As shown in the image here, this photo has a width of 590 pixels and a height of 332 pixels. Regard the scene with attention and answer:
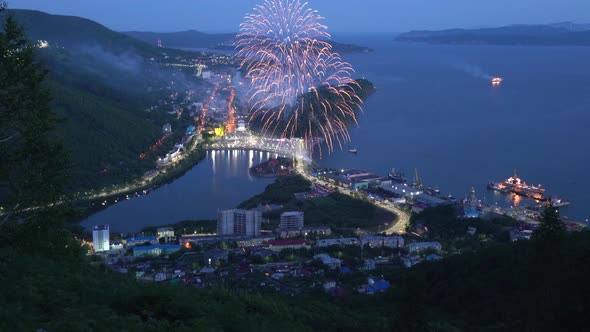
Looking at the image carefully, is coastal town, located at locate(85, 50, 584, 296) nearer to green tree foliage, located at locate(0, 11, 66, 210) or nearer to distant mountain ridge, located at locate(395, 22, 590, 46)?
green tree foliage, located at locate(0, 11, 66, 210)

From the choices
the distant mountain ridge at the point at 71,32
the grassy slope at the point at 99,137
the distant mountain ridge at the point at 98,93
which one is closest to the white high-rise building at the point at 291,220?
the distant mountain ridge at the point at 98,93

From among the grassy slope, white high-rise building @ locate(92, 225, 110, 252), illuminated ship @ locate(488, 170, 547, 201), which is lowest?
white high-rise building @ locate(92, 225, 110, 252)

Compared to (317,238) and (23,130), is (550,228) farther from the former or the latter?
(317,238)

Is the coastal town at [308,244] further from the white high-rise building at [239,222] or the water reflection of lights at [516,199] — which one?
the water reflection of lights at [516,199]

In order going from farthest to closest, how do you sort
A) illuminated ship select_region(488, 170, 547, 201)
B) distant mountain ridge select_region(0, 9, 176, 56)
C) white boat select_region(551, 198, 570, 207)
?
1. distant mountain ridge select_region(0, 9, 176, 56)
2. illuminated ship select_region(488, 170, 547, 201)
3. white boat select_region(551, 198, 570, 207)

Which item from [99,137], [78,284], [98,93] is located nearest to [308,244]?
[78,284]

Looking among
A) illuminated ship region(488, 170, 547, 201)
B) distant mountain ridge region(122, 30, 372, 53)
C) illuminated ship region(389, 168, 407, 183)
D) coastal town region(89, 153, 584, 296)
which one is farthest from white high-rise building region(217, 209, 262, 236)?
distant mountain ridge region(122, 30, 372, 53)

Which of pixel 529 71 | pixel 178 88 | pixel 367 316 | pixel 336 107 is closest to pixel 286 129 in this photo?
pixel 336 107
